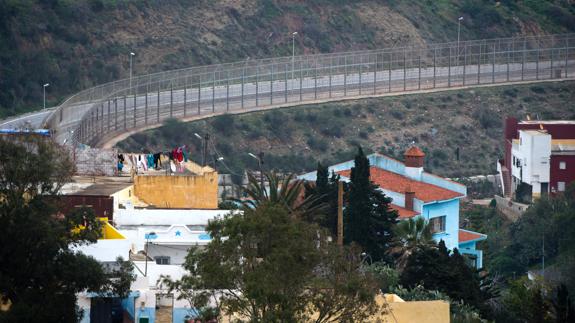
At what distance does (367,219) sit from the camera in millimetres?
47062

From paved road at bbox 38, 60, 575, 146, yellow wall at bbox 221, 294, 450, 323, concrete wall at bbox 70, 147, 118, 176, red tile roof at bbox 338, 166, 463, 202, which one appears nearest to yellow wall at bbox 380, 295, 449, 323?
yellow wall at bbox 221, 294, 450, 323

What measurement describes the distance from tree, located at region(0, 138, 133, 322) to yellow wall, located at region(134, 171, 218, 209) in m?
12.6

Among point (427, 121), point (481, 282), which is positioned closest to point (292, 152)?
point (427, 121)

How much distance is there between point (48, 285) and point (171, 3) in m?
77.0

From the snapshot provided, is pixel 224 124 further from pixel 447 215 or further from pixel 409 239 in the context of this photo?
pixel 409 239

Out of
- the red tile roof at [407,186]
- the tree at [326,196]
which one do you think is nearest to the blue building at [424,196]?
the red tile roof at [407,186]

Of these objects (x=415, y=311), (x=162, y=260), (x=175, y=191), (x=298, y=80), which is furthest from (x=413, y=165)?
(x=298, y=80)

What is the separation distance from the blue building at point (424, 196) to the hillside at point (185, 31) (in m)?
30.5

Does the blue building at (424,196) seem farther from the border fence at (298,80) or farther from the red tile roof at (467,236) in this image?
the border fence at (298,80)

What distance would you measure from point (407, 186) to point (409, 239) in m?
8.36

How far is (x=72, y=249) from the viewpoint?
108 ft

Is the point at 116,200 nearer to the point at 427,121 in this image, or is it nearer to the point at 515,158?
the point at 515,158

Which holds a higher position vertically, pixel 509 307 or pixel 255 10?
pixel 255 10

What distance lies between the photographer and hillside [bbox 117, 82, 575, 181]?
85312 millimetres
